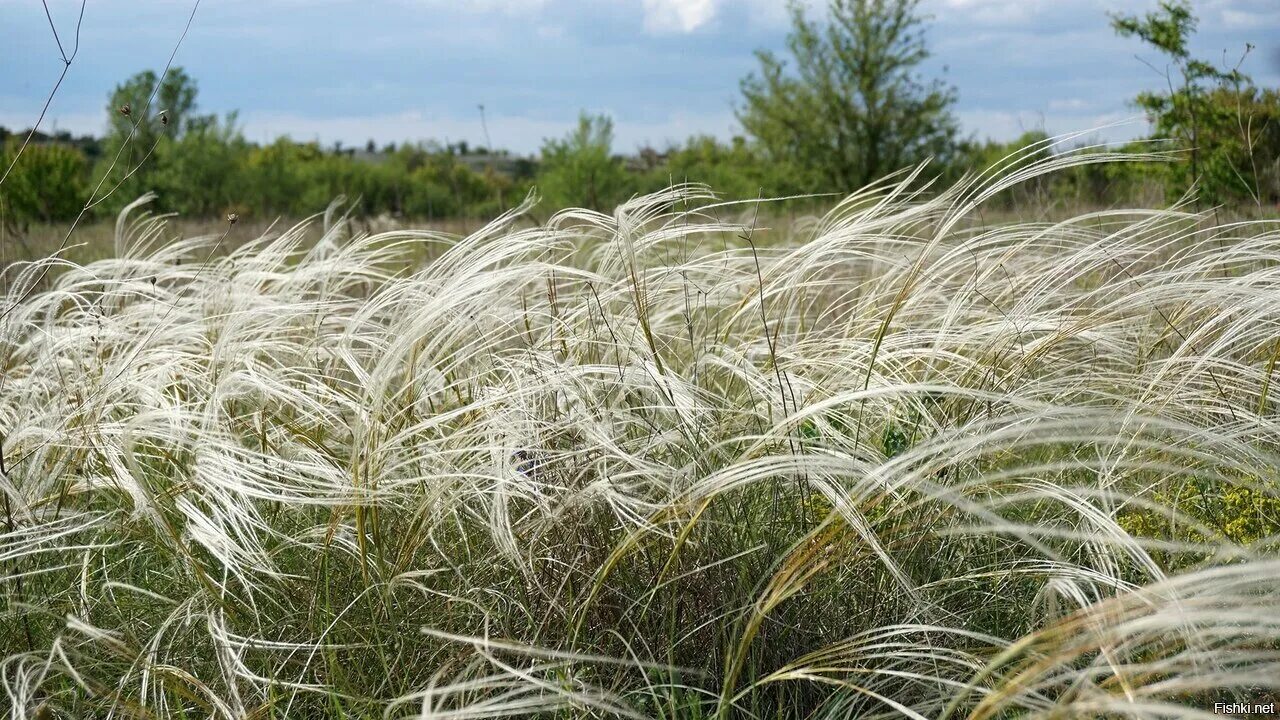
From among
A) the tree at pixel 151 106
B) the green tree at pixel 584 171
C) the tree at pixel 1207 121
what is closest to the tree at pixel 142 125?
the tree at pixel 151 106

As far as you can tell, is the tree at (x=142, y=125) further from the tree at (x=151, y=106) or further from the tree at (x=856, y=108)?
the tree at (x=856, y=108)

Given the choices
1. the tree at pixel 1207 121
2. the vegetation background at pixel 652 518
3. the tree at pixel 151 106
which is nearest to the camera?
the vegetation background at pixel 652 518

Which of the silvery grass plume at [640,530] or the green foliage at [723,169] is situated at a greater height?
the green foliage at [723,169]

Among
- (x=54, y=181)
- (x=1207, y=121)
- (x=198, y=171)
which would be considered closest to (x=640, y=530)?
(x=1207, y=121)

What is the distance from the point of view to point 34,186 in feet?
50.2

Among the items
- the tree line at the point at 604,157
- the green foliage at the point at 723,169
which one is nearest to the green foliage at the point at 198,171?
the tree line at the point at 604,157

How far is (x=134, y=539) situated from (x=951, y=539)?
5.25 ft

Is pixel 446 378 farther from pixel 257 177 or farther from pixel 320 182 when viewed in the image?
pixel 320 182

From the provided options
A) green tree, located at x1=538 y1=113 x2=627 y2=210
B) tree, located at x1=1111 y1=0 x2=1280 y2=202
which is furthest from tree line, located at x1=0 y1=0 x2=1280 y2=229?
tree, located at x1=1111 y1=0 x2=1280 y2=202

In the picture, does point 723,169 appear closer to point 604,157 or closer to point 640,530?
point 604,157

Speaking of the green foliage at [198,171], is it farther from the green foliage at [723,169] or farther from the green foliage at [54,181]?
the green foliage at [723,169]

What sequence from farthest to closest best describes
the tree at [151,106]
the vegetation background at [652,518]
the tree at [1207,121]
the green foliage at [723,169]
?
1. the green foliage at [723,169]
2. the tree at [151,106]
3. the tree at [1207,121]
4. the vegetation background at [652,518]

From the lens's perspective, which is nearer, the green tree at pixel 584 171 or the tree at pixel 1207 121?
the tree at pixel 1207 121

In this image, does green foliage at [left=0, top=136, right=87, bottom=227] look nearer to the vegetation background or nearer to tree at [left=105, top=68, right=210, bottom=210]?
tree at [left=105, top=68, right=210, bottom=210]
